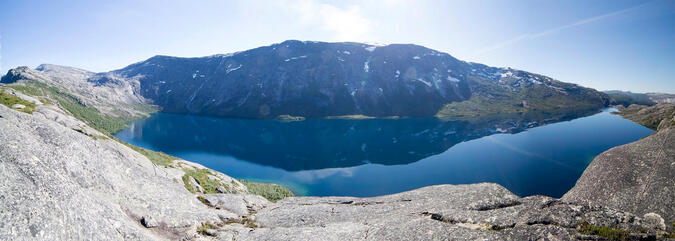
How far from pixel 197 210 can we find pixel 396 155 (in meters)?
90.1

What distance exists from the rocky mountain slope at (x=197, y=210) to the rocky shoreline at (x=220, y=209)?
7cm

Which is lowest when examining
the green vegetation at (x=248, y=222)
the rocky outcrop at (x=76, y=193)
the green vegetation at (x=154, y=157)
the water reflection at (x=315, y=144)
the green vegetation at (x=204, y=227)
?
the water reflection at (x=315, y=144)

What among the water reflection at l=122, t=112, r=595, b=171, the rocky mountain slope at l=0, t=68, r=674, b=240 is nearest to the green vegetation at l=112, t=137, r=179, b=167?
the rocky mountain slope at l=0, t=68, r=674, b=240

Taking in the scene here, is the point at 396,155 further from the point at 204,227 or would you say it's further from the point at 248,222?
the point at 204,227

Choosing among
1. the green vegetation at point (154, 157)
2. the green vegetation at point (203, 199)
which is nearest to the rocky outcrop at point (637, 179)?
the green vegetation at point (203, 199)

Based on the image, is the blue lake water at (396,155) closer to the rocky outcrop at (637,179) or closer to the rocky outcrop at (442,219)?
the rocky outcrop at (637,179)

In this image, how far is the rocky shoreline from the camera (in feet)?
42.1

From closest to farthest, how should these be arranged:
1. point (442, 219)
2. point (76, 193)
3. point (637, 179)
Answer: point (76, 193) < point (442, 219) < point (637, 179)

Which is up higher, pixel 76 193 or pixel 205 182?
pixel 76 193

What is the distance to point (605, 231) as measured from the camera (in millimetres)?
12383

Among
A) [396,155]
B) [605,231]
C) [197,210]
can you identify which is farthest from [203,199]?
[396,155]

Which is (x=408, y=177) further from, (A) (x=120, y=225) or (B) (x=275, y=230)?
(A) (x=120, y=225)

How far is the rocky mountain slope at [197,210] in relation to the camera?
12799 millimetres

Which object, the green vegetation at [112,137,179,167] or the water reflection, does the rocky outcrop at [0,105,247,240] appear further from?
the water reflection
